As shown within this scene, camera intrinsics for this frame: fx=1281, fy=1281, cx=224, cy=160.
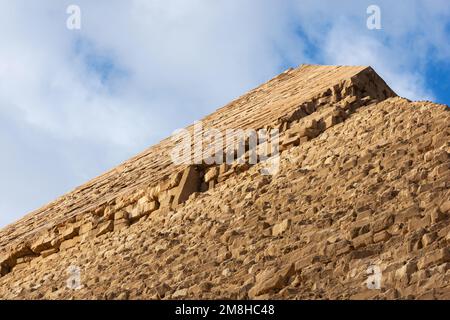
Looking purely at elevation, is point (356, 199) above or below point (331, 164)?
below

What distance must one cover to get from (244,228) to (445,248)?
7.37ft

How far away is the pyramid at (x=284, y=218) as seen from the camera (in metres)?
9.23

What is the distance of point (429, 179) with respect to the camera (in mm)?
10109

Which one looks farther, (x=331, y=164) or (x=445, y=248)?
(x=331, y=164)

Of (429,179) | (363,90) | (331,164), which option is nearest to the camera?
(429,179)

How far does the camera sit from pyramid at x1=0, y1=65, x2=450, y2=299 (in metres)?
9.23

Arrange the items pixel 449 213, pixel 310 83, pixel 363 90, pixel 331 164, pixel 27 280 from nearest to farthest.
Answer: pixel 449 213
pixel 331 164
pixel 27 280
pixel 363 90
pixel 310 83

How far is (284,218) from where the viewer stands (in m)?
10.5

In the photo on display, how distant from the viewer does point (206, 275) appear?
9984 mm

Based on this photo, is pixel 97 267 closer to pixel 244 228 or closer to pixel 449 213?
pixel 244 228

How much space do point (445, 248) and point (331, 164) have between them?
259cm
